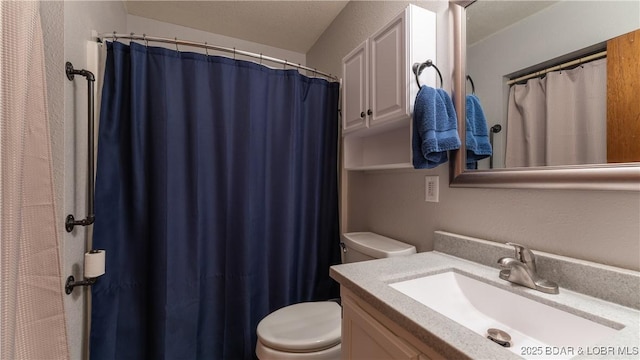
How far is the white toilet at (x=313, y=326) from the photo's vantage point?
3.46ft

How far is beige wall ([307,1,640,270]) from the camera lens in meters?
0.65

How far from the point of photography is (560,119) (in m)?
0.76

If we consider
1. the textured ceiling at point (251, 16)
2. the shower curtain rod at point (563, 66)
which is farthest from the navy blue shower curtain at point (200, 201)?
the shower curtain rod at point (563, 66)

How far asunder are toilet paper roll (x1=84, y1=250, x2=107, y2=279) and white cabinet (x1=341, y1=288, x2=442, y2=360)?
101cm

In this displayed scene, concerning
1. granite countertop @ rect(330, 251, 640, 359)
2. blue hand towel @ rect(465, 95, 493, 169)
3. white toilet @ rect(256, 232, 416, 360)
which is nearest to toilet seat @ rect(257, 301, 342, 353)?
white toilet @ rect(256, 232, 416, 360)

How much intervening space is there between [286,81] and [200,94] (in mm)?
504

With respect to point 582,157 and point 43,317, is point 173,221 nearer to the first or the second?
point 43,317

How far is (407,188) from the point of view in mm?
1296

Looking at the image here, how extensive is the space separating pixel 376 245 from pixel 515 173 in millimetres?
661

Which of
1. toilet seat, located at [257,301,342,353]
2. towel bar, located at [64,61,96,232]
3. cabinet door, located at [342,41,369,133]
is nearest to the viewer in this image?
towel bar, located at [64,61,96,232]

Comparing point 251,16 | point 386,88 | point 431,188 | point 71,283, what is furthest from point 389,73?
point 71,283

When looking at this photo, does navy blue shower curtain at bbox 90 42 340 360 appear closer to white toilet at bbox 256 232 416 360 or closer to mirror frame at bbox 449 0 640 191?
white toilet at bbox 256 232 416 360

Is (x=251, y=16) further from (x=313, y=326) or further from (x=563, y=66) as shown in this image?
(x=313, y=326)

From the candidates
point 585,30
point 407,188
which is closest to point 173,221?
point 407,188
